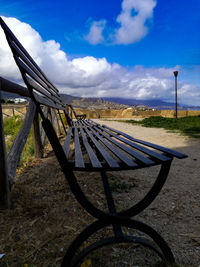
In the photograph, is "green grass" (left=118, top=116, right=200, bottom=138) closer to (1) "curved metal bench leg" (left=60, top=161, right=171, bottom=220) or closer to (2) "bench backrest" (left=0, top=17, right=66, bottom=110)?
(1) "curved metal bench leg" (left=60, top=161, right=171, bottom=220)

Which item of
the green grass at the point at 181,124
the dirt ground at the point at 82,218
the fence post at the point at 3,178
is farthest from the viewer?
the green grass at the point at 181,124

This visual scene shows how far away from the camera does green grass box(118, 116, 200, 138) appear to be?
698 cm

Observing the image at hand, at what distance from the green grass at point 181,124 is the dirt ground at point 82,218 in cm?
434

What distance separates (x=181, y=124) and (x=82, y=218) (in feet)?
26.2

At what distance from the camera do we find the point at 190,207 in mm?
A: 2051

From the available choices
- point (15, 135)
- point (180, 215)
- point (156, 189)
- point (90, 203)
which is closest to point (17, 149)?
point (90, 203)

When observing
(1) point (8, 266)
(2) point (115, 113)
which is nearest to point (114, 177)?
(1) point (8, 266)

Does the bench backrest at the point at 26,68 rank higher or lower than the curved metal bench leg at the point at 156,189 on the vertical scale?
higher

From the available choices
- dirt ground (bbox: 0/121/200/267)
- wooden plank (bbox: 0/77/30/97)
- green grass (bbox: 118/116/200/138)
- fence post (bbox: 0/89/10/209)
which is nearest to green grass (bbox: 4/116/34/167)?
dirt ground (bbox: 0/121/200/267)

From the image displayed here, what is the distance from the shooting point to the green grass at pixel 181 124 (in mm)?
6980

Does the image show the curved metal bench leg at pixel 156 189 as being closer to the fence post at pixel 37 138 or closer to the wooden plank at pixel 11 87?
the wooden plank at pixel 11 87

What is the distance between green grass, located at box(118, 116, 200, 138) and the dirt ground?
14.2ft

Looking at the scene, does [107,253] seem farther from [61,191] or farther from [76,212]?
[61,191]

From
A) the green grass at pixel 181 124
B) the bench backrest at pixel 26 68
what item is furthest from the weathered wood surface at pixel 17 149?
the green grass at pixel 181 124
